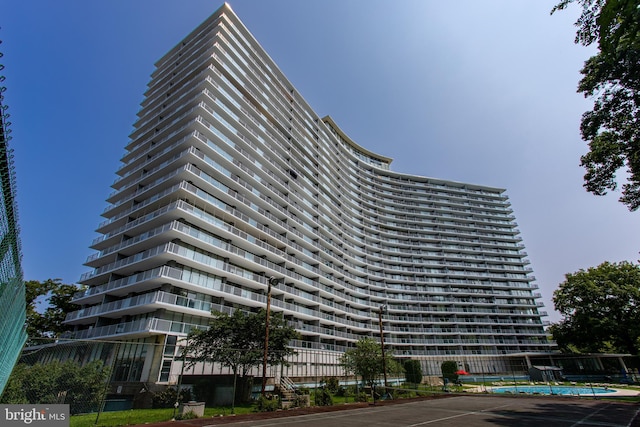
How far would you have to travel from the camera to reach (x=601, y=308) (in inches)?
2136

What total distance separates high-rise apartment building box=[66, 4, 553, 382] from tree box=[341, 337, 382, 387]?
40.0 ft

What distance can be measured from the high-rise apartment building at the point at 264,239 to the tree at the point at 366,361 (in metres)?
12.2

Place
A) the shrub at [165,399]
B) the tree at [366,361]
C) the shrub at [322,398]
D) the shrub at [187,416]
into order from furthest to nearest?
the tree at [366,361], the shrub at [322,398], the shrub at [165,399], the shrub at [187,416]

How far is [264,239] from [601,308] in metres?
61.5

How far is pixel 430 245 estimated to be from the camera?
287 feet

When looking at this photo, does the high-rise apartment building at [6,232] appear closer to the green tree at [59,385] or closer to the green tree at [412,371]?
the green tree at [59,385]

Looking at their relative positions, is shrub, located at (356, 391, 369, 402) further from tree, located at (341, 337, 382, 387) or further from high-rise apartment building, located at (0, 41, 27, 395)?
high-rise apartment building, located at (0, 41, 27, 395)

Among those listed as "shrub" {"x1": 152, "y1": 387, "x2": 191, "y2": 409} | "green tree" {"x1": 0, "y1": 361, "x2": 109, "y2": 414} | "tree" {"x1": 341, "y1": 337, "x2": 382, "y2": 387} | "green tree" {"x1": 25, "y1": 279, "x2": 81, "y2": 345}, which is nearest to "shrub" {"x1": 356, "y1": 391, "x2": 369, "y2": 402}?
"tree" {"x1": 341, "y1": 337, "x2": 382, "y2": 387}

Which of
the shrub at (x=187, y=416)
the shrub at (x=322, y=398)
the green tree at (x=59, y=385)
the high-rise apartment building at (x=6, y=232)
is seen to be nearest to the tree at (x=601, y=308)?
the shrub at (x=322, y=398)

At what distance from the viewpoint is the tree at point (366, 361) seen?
27.6 metres

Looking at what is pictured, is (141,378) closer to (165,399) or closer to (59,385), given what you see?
(165,399)

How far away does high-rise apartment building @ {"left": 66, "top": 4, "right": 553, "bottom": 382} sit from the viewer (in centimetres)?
2928

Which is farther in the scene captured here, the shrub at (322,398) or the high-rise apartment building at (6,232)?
the shrub at (322,398)

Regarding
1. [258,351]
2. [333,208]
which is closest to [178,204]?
[258,351]
